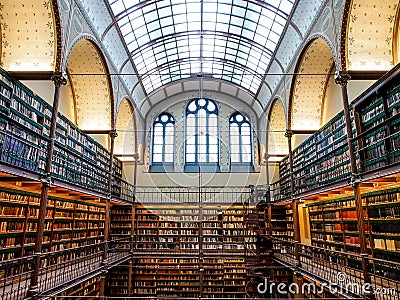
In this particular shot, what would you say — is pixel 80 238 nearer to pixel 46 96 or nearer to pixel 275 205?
pixel 46 96

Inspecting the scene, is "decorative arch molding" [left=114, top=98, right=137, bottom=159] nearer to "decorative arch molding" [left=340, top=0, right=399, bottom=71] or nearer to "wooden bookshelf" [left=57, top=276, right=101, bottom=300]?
"wooden bookshelf" [left=57, top=276, right=101, bottom=300]

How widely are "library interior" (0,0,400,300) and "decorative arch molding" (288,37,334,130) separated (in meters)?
0.05

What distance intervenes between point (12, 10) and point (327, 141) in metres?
9.36

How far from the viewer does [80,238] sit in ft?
35.7

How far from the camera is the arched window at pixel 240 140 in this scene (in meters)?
18.1

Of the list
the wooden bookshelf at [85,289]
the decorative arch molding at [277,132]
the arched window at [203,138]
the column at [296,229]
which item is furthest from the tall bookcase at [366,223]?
the wooden bookshelf at [85,289]

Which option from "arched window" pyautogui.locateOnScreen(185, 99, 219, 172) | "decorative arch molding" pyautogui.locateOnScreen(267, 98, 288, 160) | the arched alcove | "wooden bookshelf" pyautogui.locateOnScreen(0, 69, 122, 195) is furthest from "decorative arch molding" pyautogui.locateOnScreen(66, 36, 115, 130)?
"decorative arch molding" pyautogui.locateOnScreen(267, 98, 288, 160)

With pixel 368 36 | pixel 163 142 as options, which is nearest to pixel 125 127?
pixel 163 142

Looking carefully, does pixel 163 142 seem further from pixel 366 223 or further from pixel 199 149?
pixel 366 223

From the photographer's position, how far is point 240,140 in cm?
1847

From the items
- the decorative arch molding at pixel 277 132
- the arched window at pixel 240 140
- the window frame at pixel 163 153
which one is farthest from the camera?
the arched window at pixel 240 140

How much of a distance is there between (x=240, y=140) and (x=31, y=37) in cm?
1315

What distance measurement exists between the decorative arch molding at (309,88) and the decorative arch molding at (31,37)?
7.58 meters

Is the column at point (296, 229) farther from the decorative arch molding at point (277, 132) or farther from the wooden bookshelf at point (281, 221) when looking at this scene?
the decorative arch molding at point (277, 132)
